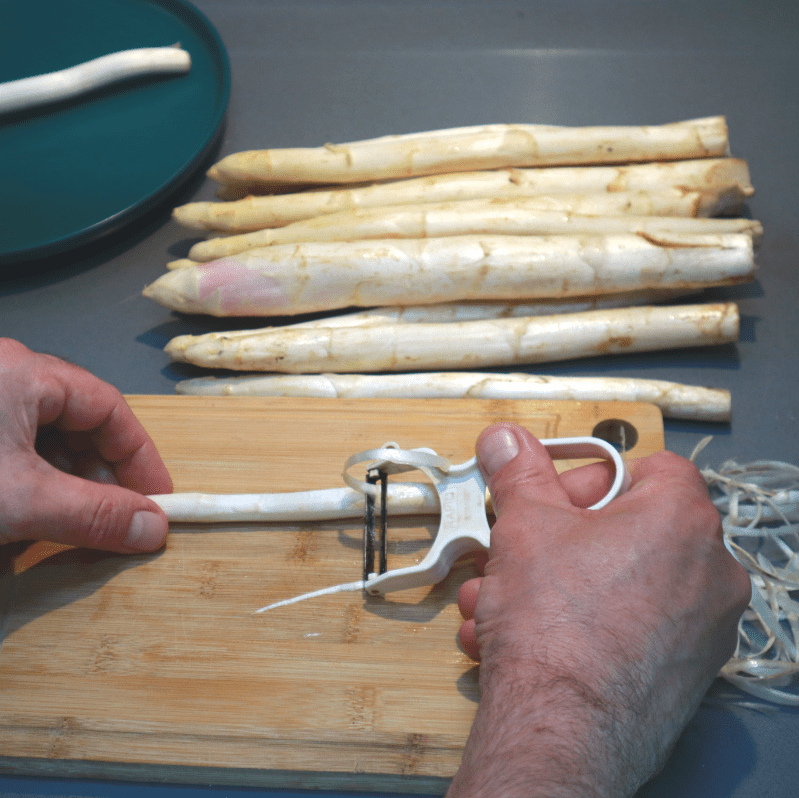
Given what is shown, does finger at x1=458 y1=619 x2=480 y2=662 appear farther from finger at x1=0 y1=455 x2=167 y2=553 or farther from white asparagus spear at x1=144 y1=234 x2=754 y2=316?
white asparagus spear at x1=144 y1=234 x2=754 y2=316

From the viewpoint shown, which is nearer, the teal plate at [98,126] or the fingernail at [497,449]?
the fingernail at [497,449]

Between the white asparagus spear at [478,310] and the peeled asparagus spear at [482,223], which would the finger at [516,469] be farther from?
the peeled asparagus spear at [482,223]

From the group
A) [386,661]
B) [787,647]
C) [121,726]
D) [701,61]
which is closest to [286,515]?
[386,661]

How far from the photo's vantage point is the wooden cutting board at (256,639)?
43.1 inches

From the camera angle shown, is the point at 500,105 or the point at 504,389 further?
the point at 500,105

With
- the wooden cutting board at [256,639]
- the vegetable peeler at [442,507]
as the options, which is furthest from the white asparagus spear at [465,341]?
the vegetable peeler at [442,507]

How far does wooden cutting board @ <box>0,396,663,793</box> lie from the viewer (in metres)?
1.10

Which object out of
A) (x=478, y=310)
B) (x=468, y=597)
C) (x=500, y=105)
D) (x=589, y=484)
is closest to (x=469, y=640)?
(x=468, y=597)

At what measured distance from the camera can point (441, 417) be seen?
56.3 inches

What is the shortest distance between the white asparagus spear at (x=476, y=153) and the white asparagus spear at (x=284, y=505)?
0.91 metres

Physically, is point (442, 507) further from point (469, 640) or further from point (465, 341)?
point (465, 341)

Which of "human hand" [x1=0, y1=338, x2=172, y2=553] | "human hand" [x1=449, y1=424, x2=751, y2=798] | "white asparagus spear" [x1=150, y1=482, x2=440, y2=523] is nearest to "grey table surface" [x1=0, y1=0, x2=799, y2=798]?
"human hand" [x1=0, y1=338, x2=172, y2=553]

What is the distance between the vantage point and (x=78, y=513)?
113 cm

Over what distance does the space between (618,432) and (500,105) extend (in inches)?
49.8
